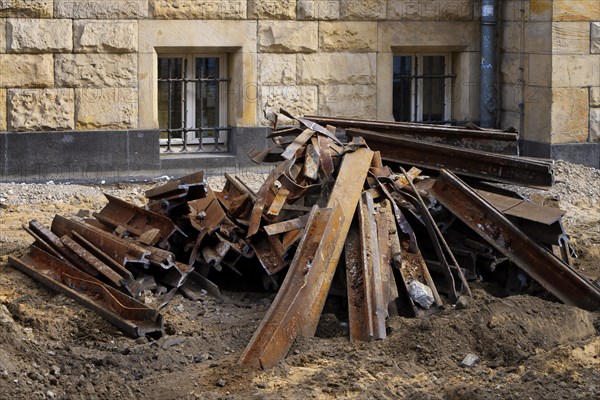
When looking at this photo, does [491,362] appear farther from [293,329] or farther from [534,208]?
[534,208]

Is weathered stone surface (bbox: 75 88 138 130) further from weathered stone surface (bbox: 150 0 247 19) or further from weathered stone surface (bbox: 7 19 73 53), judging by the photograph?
weathered stone surface (bbox: 150 0 247 19)

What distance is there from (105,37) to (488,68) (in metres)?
4.81

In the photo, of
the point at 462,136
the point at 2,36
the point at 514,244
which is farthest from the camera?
the point at 2,36

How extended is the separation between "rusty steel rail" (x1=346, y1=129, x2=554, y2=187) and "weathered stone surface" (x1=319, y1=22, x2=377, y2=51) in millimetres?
3880

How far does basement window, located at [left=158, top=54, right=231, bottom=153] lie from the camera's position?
1409 centimetres

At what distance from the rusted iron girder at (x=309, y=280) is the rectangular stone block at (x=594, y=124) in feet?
19.8

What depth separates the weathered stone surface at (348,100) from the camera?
14289 mm

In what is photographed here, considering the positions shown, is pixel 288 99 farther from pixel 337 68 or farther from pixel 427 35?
pixel 427 35

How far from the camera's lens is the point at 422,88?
1514cm

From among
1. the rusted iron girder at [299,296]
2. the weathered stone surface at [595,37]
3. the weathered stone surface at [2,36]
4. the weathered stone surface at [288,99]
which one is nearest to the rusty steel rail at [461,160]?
the rusted iron girder at [299,296]

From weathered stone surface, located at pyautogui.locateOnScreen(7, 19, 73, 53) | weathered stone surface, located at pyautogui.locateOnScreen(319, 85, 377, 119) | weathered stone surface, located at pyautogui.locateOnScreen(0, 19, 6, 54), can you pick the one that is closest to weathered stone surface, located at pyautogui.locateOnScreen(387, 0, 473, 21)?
weathered stone surface, located at pyautogui.locateOnScreen(319, 85, 377, 119)

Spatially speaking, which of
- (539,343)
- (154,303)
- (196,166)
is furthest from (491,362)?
(196,166)

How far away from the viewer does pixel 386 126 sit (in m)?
10.6

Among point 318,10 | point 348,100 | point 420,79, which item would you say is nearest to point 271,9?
point 318,10
